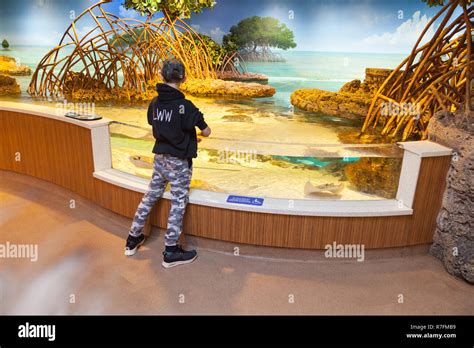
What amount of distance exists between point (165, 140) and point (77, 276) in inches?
40.4

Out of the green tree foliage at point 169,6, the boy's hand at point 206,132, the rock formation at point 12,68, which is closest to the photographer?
the boy's hand at point 206,132

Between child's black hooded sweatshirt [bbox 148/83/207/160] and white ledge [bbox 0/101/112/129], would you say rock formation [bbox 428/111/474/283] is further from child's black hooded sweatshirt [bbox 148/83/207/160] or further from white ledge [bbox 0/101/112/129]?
white ledge [bbox 0/101/112/129]

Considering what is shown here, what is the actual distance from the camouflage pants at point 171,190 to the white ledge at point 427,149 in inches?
56.6

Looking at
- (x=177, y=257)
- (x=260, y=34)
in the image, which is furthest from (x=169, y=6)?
(x=177, y=257)

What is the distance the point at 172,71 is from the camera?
2186 mm

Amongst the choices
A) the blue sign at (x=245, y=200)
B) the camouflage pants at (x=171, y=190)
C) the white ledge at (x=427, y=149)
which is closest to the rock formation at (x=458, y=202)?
the white ledge at (x=427, y=149)

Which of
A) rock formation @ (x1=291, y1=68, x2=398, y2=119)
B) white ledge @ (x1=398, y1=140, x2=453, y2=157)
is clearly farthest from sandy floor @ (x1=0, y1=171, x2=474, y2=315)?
rock formation @ (x1=291, y1=68, x2=398, y2=119)

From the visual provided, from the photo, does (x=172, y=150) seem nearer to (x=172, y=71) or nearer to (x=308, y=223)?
(x=172, y=71)

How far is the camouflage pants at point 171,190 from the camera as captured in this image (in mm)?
2389

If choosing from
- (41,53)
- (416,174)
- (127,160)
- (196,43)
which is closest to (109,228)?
(127,160)

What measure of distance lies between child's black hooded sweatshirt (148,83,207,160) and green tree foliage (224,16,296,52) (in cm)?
754

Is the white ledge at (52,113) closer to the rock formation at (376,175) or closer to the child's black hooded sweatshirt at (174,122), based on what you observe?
the child's black hooded sweatshirt at (174,122)

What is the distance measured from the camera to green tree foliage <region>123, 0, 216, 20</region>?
7.41 m

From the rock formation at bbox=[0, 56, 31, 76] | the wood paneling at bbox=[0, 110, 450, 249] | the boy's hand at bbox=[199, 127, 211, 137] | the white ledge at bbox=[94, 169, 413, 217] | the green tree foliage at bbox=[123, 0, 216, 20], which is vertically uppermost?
the green tree foliage at bbox=[123, 0, 216, 20]
